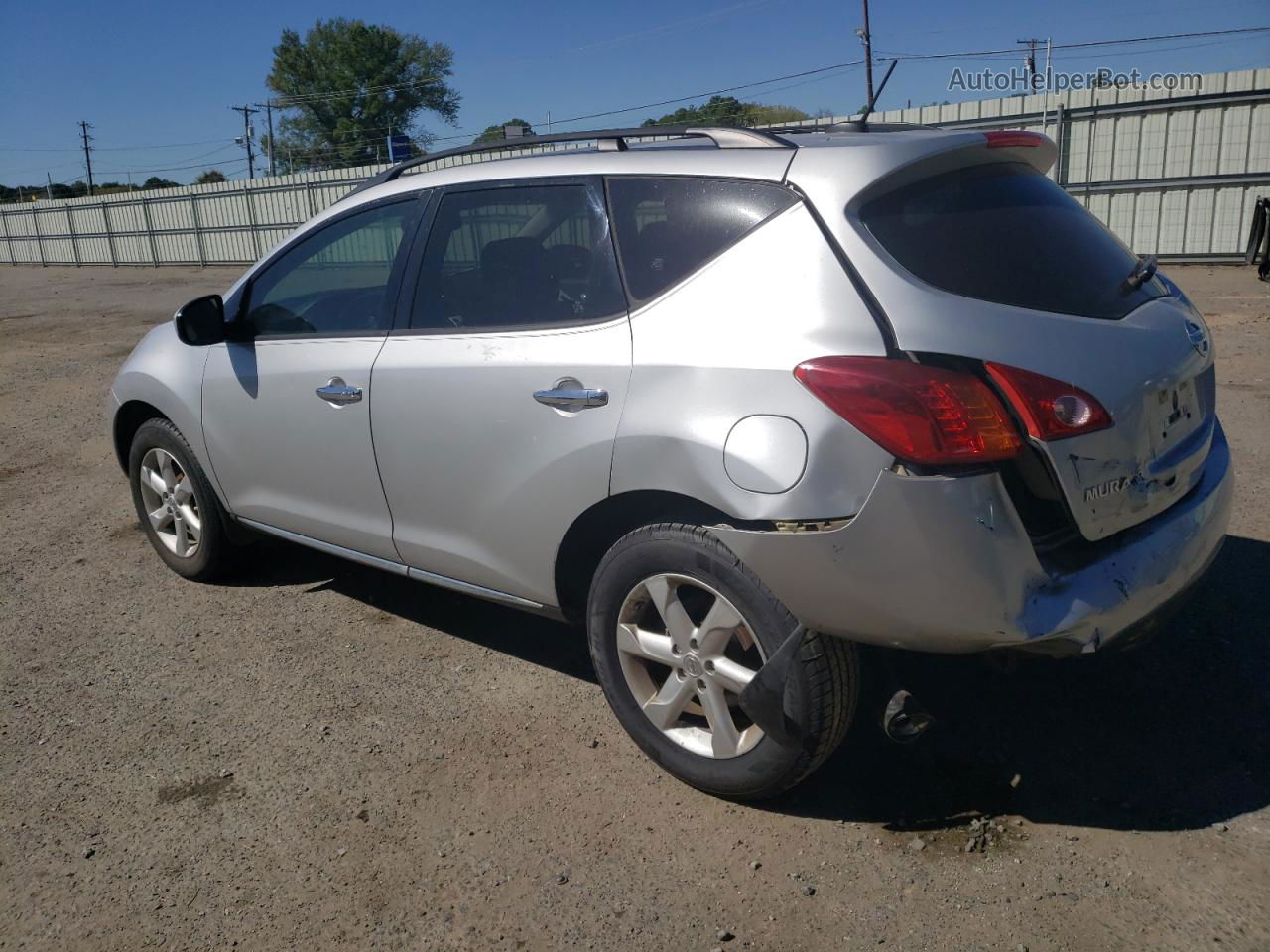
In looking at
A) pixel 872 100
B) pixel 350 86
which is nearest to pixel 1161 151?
pixel 872 100

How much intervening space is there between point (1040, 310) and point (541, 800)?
191 cm

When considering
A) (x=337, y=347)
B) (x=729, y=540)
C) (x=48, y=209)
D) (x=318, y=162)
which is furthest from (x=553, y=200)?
(x=318, y=162)

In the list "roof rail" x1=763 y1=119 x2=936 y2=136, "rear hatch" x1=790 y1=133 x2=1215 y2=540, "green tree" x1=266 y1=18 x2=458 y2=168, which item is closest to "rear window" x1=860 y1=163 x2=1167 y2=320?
"rear hatch" x1=790 y1=133 x2=1215 y2=540

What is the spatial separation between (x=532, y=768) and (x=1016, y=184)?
88.2 inches

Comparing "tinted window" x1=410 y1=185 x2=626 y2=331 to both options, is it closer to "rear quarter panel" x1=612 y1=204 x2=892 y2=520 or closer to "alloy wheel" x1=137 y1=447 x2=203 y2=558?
"rear quarter panel" x1=612 y1=204 x2=892 y2=520

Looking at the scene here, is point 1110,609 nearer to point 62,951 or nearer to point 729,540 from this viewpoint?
point 729,540

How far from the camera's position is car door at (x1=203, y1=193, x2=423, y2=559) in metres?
3.66

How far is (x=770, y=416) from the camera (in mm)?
2520

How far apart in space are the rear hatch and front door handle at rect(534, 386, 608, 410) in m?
0.78

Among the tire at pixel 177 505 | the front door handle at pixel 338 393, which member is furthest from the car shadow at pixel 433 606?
the front door handle at pixel 338 393

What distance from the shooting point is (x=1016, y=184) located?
2.96 metres

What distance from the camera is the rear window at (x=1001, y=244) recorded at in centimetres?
258

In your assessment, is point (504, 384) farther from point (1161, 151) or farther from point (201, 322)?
point (1161, 151)

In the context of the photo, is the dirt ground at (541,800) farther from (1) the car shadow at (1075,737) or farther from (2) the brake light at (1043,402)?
(2) the brake light at (1043,402)
